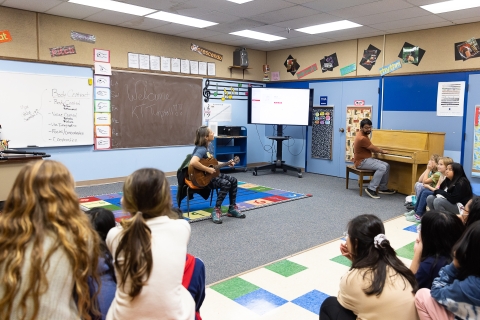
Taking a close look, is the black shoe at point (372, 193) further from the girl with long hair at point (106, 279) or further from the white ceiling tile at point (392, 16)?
the girl with long hair at point (106, 279)

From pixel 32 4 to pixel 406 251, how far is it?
5.27 m

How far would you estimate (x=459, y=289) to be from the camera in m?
1.43

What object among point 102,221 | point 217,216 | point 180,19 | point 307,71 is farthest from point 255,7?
point 102,221

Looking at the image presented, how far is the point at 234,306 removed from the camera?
256 centimetres

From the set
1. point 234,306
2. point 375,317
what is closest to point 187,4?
point 234,306

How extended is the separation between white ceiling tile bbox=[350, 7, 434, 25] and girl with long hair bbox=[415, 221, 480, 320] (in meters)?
4.65

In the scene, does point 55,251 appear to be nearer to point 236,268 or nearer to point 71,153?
point 236,268

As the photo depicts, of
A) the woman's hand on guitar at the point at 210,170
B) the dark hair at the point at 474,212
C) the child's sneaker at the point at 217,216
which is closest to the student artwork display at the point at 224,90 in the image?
the woman's hand on guitar at the point at 210,170

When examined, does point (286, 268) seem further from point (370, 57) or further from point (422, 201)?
point (370, 57)

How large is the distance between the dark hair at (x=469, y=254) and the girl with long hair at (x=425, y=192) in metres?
3.10

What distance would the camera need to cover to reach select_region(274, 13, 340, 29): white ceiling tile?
19.1 ft

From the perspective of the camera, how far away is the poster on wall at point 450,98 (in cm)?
600

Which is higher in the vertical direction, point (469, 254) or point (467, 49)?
point (467, 49)

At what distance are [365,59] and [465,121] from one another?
2032 millimetres
